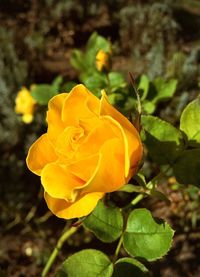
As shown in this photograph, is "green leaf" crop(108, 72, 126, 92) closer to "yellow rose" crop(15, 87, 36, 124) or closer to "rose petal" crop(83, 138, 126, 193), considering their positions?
"rose petal" crop(83, 138, 126, 193)

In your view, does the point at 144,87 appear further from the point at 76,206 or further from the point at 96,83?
Result: the point at 76,206

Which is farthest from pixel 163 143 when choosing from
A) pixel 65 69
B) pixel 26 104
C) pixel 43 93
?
pixel 65 69

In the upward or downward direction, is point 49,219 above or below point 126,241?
below

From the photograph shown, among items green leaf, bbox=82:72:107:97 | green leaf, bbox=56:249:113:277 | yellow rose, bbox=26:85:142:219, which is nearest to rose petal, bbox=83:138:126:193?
yellow rose, bbox=26:85:142:219

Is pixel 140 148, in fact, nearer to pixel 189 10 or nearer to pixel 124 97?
pixel 124 97

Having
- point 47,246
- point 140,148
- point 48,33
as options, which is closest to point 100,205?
point 140,148

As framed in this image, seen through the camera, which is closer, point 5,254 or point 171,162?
point 171,162
